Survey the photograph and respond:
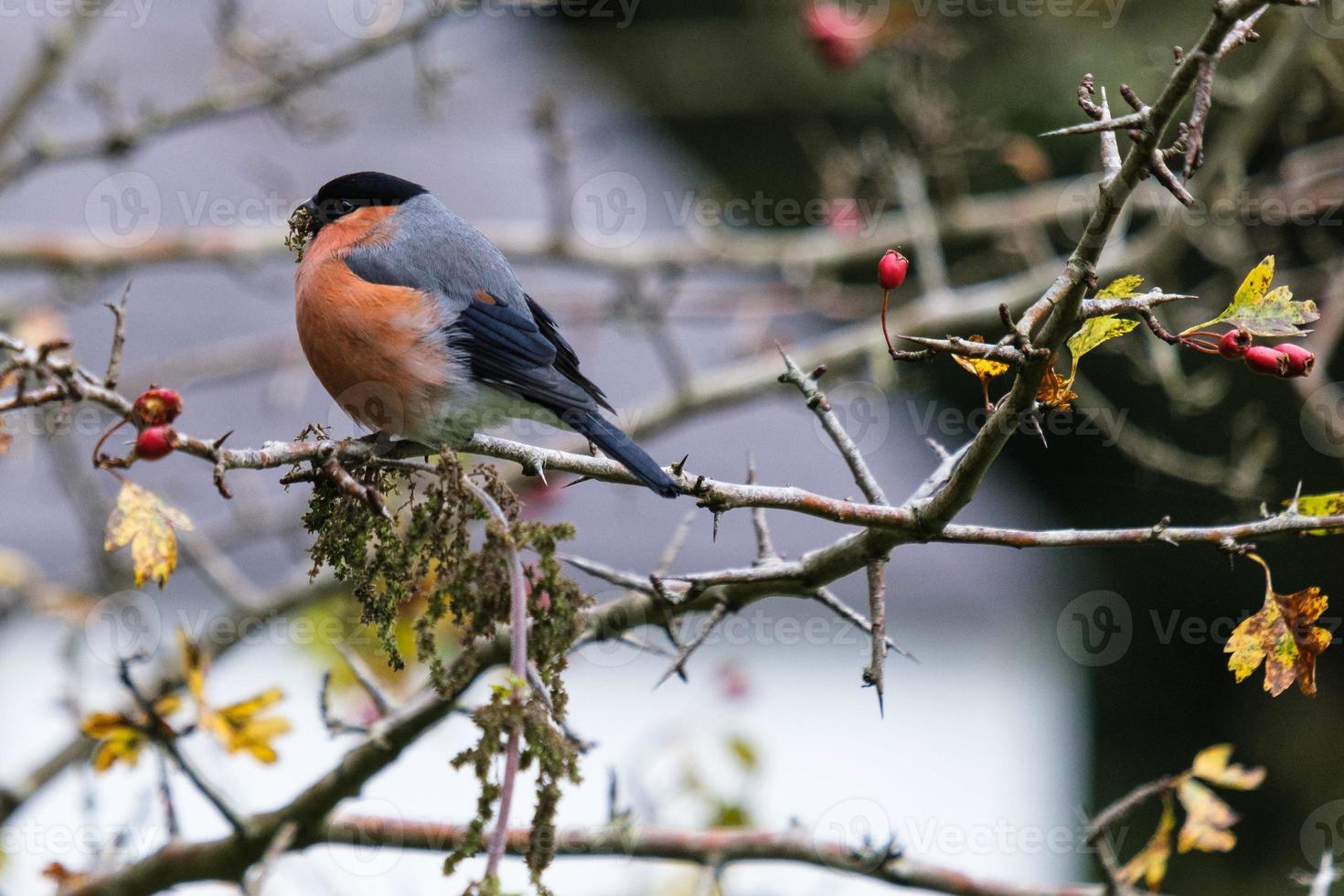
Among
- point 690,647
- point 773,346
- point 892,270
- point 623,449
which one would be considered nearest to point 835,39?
point 773,346

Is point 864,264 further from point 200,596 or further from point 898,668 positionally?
point 200,596

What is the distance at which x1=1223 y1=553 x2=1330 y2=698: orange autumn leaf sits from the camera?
5.47ft

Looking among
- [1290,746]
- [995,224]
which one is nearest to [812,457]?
[995,224]

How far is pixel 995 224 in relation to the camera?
5.20 metres

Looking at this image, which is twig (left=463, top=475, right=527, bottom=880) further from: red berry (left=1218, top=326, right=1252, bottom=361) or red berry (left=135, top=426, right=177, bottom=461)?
red berry (left=1218, top=326, right=1252, bottom=361)

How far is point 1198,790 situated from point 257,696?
64.3 inches

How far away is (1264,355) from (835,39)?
12.2 feet

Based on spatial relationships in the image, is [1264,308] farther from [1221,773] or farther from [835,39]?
[835,39]

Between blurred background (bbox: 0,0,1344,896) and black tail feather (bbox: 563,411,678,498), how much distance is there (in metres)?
0.97

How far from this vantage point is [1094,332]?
1.58 m

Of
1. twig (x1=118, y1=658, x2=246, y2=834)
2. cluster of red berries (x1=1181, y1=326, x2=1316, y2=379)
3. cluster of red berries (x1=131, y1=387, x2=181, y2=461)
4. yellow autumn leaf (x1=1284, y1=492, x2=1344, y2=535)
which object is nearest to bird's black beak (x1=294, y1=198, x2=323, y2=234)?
Answer: twig (x1=118, y1=658, x2=246, y2=834)

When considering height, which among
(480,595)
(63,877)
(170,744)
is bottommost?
(63,877)

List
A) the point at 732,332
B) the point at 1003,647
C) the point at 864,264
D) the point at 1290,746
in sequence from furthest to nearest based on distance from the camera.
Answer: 1. the point at 732,332
2. the point at 1003,647
3. the point at 864,264
4. the point at 1290,746

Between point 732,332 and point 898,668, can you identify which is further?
point 732,332
